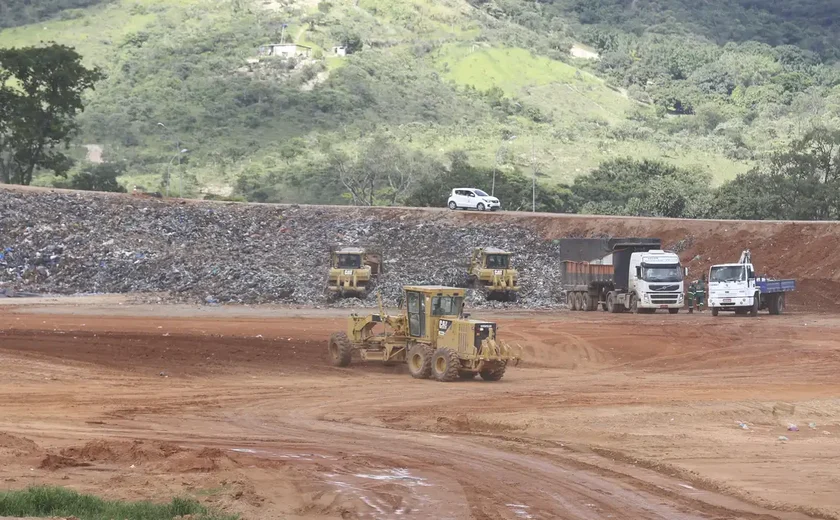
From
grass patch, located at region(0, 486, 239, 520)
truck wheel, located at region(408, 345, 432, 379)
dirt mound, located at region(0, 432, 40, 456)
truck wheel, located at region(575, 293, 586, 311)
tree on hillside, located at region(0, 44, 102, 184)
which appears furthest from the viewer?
tree on hillside, located at region(0, 44, 102, 184)

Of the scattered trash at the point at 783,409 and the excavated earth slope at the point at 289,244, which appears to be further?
the excavated earth slope at the point at 289,244

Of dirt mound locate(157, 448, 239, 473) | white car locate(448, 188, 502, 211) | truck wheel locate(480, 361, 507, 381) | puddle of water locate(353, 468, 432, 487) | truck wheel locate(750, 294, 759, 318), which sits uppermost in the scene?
white car locate(448, 188, 502, 211)

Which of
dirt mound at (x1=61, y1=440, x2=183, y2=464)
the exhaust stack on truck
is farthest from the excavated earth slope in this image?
dirt mound at (x1=61, y1=440, x2=183, y2=464)

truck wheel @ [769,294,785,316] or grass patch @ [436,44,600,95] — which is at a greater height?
grass patch @ [436,44,600,95]

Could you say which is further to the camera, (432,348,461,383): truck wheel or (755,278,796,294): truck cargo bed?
(755,278,796,294): truck cargo bed

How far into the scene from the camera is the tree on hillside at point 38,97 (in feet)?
263

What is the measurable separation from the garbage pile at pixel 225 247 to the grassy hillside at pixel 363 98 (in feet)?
124

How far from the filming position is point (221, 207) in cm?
6775

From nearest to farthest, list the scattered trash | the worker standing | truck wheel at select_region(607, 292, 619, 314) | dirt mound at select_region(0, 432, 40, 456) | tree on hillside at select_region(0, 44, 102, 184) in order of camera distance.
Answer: dirt mound at select_region(0, 432, 40, 456) < the scattered trash < truck wheel at select_region(607, 292, 619, 314) < the worker standing < tree on hillside at select_region(0, 44, 102, 184)

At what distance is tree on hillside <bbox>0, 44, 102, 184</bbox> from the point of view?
8006 centimetres

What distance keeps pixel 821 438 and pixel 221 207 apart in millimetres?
51194

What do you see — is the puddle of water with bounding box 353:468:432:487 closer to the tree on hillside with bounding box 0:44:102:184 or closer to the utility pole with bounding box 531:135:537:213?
the utility pole with bounding box 531:135:537:213

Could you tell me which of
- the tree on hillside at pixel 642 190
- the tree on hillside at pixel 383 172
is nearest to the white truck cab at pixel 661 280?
the tree on hillside at pixel 642 190

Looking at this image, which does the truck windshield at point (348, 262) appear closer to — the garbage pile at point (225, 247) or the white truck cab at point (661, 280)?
the garbage pile at point (225, 247)
